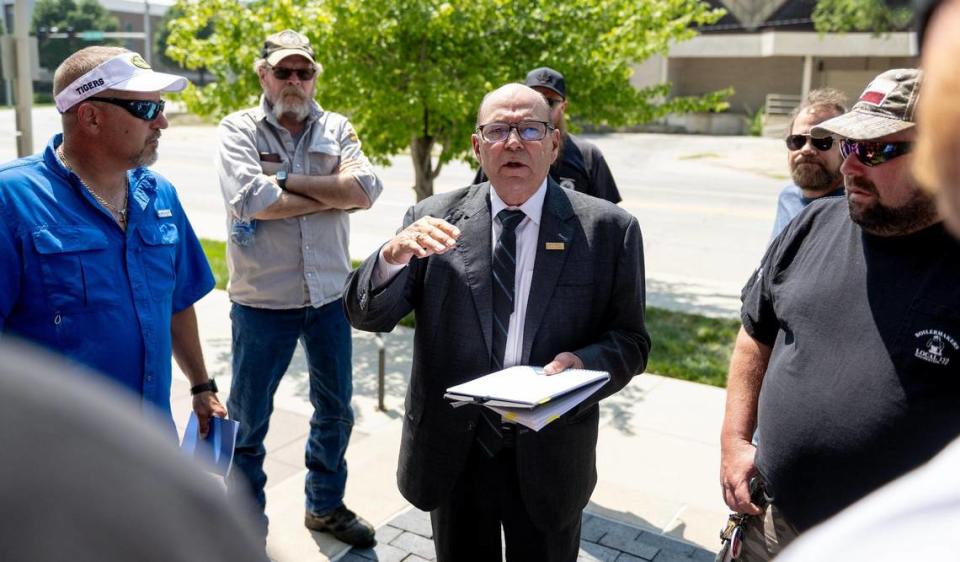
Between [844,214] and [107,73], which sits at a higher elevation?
[107,73]

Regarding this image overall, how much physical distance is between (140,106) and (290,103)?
3.82 ft

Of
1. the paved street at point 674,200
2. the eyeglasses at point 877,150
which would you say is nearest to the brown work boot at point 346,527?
the eyeglasses at point 877,150

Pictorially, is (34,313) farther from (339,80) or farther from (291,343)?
(339,80)

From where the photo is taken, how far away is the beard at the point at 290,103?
4.05 metres

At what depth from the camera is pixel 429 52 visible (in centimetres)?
673

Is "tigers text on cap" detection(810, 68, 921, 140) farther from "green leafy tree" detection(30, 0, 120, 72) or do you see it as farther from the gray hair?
"green leafy tree" detection(30, 0, 120, 72)

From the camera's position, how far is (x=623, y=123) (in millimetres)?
7254

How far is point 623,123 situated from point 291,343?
13.7ft

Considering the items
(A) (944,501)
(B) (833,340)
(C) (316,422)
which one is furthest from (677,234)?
(A) (944,501)

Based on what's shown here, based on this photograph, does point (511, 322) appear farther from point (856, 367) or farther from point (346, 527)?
point (346, 527)

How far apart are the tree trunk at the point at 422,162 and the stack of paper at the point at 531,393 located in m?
4.84

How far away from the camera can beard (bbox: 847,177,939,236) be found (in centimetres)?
237

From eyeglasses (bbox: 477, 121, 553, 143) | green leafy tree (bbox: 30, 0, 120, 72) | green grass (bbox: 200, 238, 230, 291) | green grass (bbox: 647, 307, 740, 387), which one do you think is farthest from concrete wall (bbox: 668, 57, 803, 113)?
green leafy tree (bbox: 30, 0, 120, 72)

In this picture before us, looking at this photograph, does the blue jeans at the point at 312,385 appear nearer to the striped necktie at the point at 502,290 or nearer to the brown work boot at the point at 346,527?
the brown work boot at the point at 346,527
